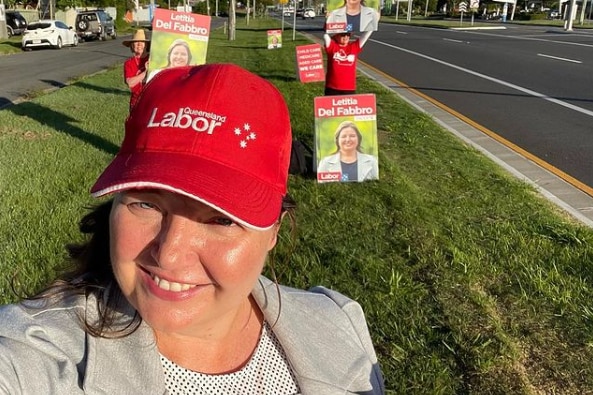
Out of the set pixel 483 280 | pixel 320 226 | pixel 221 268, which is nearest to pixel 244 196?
pixel 221 268

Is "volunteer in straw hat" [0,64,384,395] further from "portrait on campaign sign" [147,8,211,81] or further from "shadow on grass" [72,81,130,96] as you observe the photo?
"shadow on grass" [72,81,130,96]

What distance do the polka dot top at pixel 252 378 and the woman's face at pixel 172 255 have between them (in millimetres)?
147

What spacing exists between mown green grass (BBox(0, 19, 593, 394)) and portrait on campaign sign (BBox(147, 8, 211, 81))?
1283 millimetres

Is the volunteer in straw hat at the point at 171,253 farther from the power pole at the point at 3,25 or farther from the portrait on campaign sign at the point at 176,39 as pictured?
the power pole at the point at 3,25

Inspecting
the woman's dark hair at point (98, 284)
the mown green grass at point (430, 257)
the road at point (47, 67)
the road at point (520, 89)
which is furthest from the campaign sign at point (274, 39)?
the woman's dark hair at point (98, 284)

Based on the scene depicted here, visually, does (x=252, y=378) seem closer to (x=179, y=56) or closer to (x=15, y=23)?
(x=179, y=56)

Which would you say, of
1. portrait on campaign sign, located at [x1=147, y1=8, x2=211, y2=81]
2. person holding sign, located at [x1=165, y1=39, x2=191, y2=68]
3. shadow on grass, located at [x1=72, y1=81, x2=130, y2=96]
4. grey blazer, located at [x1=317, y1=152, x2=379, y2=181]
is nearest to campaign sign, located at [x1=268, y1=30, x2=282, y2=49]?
Answer: shadow on grass, located at [x1=72, y1=81, x2=130, y2=96]

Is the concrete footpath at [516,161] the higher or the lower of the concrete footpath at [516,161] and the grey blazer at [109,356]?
the lower

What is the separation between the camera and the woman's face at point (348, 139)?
6113mm

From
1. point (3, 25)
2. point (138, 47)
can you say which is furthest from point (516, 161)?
point (3, 25)

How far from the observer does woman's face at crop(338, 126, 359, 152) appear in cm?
611

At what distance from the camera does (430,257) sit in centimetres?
409

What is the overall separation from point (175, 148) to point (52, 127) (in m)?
7.92

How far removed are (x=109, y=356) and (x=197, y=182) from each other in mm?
388
